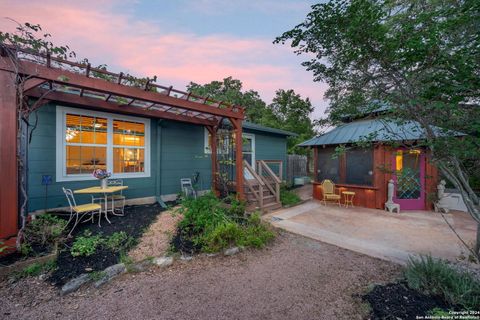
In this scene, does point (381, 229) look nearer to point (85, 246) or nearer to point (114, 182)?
point (85, 246)

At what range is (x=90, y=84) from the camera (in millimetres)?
3404

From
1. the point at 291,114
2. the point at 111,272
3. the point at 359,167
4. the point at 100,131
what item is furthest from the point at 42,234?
the point at 291,114

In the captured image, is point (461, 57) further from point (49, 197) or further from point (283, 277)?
point (49, 197)

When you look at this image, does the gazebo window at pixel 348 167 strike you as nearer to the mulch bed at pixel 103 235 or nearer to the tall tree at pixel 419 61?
the tall tree at pixel 419 61

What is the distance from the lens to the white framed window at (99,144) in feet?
15.5

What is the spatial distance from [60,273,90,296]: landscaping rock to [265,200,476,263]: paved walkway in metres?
3.69

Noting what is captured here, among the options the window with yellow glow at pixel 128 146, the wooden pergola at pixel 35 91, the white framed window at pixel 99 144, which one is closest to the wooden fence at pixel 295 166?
the white framed window at pixel 99 144

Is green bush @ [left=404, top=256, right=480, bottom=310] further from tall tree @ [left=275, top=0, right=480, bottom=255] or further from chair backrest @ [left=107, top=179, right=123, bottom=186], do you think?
chair backrest @ [left=107, top=179, right=123, bottom=186]

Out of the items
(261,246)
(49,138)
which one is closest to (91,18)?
(49,138)

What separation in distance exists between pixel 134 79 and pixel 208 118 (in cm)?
277

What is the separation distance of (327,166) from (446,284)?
5.73 meters

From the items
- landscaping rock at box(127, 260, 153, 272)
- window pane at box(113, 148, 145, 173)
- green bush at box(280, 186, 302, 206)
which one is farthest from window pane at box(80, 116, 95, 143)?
green bush at box(280, 186, 302, 206)

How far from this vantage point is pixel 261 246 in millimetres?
3588

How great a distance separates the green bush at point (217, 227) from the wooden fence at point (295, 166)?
6.98 m
